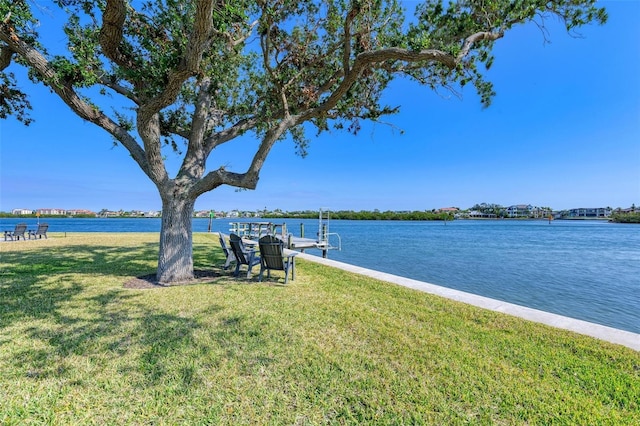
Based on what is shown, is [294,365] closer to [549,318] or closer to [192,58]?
[549,318]

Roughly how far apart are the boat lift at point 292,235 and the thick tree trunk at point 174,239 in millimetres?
6843

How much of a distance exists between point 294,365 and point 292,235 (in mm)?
14939

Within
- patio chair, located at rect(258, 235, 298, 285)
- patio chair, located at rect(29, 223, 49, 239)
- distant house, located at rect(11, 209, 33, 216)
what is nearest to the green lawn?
patio chair, located at rect(258, 235, 298, 285)

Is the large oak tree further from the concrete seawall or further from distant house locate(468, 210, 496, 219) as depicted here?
distant house locate(468, 210, 496, 219)

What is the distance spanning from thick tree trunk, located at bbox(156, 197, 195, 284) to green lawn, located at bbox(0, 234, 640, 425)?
1188mm

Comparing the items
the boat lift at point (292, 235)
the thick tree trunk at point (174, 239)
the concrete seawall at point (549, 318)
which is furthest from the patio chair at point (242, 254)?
the boat lift at point (292, 235)

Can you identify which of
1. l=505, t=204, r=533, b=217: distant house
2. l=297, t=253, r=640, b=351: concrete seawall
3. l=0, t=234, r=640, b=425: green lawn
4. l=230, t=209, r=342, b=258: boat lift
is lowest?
l=297, t=253, r=640, b=351: concrete seawall

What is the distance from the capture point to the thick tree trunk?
20.3ft

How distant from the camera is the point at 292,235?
17.8 metres

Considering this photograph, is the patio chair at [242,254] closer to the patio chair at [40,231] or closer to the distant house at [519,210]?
the patio chair at [40,231]

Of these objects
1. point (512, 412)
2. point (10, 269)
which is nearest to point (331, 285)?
point (512, 412)

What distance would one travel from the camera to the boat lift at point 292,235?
13518 mm

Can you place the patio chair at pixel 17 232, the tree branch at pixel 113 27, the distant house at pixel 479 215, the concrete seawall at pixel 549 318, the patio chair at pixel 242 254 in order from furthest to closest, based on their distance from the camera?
the distant house at pixel 479 215 < the patio chair at pixel 17 232 < the patio chair at pixel 242 254 < the tree branch at pixel 113 27 < the concrete seawall at pixel 549 318

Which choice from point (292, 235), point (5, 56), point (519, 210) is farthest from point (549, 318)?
point (519, 210)
